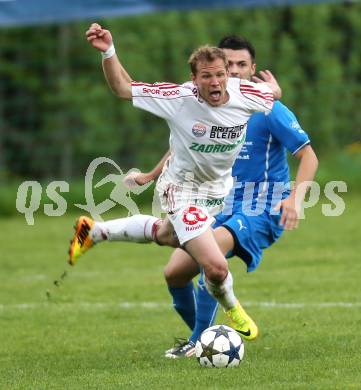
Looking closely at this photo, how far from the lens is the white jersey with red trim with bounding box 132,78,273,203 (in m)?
6.77

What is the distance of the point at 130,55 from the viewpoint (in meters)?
19.6

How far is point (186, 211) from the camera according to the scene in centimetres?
672

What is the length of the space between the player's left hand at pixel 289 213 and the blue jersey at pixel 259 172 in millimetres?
Answer: 740

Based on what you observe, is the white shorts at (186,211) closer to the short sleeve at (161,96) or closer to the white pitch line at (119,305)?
the short sleeve at (161,96)

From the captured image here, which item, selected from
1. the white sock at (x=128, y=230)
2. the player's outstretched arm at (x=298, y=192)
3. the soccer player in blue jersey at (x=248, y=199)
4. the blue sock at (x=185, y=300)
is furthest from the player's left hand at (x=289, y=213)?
the white sock at (x=128, y=230)

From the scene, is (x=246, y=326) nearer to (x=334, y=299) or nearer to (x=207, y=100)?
(x=207, y=100)

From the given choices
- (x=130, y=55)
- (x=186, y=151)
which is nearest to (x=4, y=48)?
(x=130, y=55)

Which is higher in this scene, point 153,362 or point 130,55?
point 130,55

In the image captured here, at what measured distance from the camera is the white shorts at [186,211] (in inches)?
261

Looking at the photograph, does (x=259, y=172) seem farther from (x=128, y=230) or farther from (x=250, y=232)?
(x=128, y=230)

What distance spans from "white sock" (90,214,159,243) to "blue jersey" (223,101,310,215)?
545 mm

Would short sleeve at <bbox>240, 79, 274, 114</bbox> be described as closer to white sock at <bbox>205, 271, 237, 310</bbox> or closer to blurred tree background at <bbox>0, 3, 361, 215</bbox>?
white sock at <bbox>205, 271, 237, 310</bbox>

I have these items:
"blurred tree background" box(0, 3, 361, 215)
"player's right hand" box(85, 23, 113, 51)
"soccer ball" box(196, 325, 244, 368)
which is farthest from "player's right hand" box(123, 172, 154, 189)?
"blurred tree background" box(0, 3, 361, 215)

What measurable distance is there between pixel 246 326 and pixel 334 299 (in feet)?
9.00
